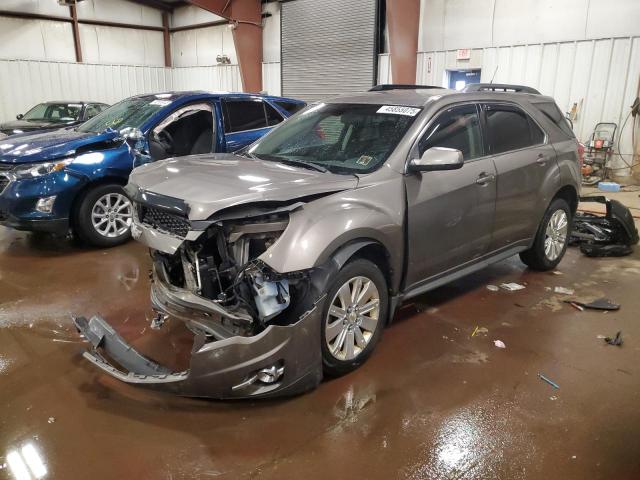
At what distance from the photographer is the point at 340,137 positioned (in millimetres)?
3676

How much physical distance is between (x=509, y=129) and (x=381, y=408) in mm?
2647

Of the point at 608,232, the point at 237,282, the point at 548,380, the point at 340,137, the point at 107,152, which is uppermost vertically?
the point at 340,137

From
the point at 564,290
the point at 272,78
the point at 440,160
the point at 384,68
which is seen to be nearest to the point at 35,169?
the point at 440,160

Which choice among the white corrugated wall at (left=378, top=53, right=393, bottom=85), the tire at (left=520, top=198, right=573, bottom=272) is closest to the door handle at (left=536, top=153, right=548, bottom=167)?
the tire at (left=520, top=198, right=573, bottom=272)

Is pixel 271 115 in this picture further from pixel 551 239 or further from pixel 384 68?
pixel 384 68

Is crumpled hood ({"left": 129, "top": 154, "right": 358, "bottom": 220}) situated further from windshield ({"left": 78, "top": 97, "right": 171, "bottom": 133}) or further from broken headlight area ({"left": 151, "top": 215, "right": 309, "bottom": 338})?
windshield ({"left": 78, "top": 97, "right": 171, "bottom": 133})

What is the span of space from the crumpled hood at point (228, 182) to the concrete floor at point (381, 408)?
3.80ft

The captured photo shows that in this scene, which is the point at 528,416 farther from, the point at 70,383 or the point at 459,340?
the point at 70,383

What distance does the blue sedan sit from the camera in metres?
5.02

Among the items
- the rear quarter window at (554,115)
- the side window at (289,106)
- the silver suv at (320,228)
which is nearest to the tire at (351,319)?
the silver suv at (320,228)

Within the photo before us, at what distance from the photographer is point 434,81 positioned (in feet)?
39.7

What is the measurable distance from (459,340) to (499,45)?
925 centimetres

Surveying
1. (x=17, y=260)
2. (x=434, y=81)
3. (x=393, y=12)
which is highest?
(x=393, y=12)

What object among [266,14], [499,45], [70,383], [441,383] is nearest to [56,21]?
[266,14]
